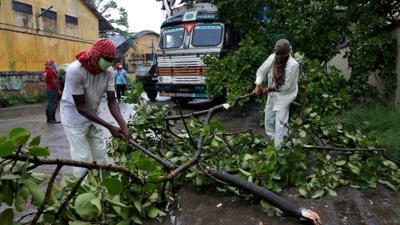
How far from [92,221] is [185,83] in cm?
934

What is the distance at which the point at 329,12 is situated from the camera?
7961 mm

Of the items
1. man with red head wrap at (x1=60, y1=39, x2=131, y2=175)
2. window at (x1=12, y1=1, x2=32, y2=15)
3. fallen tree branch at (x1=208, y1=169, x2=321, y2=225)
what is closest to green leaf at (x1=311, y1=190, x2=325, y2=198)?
fallen tree branch at (x1=208, y1=169, x2=321, y2=225)

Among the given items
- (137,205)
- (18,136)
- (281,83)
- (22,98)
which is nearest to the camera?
(18,136)

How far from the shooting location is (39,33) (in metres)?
18.9

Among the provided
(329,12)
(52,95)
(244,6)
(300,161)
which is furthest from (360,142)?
(52,95)

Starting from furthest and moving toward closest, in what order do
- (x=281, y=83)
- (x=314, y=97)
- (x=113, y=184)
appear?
(x=314, y=97)
(x=281, y=83)
(x=113, y=184)

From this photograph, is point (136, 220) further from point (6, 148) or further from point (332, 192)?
point (332, 192)

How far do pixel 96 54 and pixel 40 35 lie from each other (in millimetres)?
17182

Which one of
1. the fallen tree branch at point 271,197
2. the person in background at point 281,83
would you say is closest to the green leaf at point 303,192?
the fallen tree branch at point 271,197

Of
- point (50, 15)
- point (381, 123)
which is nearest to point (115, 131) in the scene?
point (381, 123)

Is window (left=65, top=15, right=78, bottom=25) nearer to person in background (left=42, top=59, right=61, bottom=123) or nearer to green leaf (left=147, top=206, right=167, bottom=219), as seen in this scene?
person in background (left=42, top=59, right=61, bottom=123)

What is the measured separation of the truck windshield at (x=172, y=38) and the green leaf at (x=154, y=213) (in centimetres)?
935

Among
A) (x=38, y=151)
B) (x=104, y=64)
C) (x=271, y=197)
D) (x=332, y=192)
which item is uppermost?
(x=104, y=64)

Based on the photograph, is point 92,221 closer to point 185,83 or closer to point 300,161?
point 300,161
